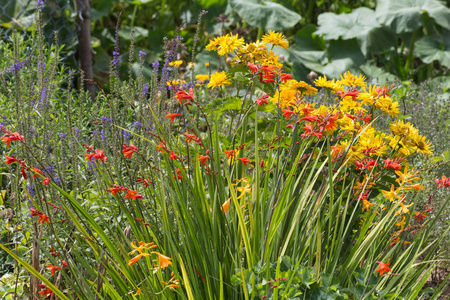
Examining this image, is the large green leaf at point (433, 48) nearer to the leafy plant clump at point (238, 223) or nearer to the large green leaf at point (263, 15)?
the large green leaf at point (263, 15)

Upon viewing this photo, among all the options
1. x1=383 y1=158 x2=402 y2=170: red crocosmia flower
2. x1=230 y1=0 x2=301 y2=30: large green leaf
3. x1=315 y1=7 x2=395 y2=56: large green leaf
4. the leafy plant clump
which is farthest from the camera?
x1=315 y1=7 x2=395 y2=56: large green leaf

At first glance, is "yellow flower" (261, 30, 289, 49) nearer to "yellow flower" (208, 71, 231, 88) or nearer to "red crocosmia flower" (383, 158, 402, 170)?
"yellow flower" (208, 71, 231, 88)

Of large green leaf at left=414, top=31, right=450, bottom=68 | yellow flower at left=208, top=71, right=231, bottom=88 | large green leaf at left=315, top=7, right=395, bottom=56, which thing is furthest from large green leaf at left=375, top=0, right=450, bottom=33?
yellow flower at left=208, top=71, right=231, bottom=88

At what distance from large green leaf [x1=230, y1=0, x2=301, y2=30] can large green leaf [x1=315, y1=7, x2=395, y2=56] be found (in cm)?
46

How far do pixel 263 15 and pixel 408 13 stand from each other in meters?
1.66

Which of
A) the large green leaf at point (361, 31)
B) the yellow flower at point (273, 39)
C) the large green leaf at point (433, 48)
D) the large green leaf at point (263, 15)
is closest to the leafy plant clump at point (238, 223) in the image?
the yellow flower at point (273, 39)

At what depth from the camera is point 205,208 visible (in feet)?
4.62

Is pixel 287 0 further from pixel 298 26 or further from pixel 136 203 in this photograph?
pixel 136 203

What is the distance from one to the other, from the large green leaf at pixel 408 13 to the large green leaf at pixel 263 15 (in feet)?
3.45

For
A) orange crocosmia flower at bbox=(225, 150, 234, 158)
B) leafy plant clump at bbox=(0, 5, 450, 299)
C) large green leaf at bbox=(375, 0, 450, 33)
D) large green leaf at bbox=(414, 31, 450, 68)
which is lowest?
large green leaf at bbox=(414, 31, 450, 68)

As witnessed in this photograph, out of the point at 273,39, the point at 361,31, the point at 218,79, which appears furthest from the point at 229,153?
the point at 361,31

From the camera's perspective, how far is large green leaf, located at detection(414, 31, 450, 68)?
552 centimetres

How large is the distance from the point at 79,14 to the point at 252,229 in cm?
280

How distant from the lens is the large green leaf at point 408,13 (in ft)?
17.4
